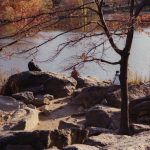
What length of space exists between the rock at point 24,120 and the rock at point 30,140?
2018mm

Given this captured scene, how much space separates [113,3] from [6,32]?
58.0 feet

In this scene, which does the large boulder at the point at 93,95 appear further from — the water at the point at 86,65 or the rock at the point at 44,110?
the water at the point at 86,65

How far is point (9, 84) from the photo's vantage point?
13.0 metres

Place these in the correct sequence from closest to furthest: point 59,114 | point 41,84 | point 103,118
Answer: point 103,118
point 59,114
point 41,84

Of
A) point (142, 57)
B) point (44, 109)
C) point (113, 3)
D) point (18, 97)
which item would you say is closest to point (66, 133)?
point (113, 3)

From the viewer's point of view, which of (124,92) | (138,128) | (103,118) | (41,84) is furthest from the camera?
(41,84)

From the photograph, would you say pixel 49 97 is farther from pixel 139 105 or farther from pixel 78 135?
pixel 78 135

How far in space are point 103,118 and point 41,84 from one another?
4.92 meters

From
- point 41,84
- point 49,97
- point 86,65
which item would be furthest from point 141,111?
point 86,65

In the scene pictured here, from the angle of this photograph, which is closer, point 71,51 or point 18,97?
point 18,97

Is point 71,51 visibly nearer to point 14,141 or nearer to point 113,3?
point 113,3

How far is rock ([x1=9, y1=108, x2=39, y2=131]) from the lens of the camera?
26.9 ft

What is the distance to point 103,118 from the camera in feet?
27.8

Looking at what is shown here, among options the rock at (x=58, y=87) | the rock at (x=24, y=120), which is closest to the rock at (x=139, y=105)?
the rock at (x=24, y=120)
